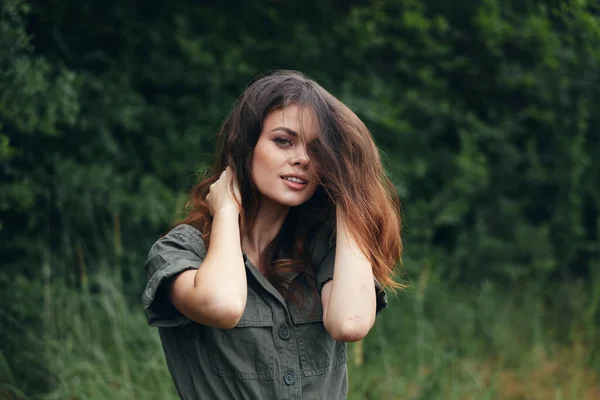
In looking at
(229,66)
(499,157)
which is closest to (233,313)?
(229,66)

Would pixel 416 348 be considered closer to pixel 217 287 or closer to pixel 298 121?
pixel 298 121

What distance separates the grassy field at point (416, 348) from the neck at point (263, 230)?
1810 millimetres

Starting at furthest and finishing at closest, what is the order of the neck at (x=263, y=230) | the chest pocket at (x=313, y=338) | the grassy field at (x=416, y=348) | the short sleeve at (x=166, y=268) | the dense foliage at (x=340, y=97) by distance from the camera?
the dense foliage at (x=340, y=97) → the grassy field at (x=416, y=348) → the neck at (x=263, y=230) → the chest pocket at (x=313, y=338) → the short sleeve at (x=166, y=268)

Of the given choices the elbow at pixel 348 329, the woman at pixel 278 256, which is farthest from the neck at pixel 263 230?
the elbow at pixel 348 329

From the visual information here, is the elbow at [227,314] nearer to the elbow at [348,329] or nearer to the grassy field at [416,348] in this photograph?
the elbow at [348,329]

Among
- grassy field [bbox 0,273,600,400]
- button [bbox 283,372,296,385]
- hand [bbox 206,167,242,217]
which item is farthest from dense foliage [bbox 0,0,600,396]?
button [bbox 283,372,296,385]

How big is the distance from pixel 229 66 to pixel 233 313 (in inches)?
137

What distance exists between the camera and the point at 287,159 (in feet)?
7.83

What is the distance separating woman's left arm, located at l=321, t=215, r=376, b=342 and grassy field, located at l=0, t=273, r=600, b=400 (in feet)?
6.16

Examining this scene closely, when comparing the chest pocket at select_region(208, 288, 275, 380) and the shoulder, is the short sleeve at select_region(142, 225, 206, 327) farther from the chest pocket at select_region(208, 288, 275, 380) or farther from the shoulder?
the chest pocket at select_region(208, 288, 275, 380)

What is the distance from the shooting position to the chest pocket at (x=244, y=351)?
2.27 meters

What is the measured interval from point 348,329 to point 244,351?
0.30 m

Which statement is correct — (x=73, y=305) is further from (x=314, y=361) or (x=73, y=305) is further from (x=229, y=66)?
(x=314, y=361)

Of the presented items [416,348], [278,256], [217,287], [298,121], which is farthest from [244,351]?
[416,348]
